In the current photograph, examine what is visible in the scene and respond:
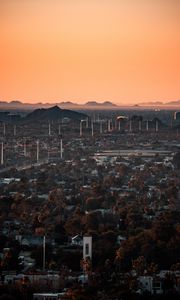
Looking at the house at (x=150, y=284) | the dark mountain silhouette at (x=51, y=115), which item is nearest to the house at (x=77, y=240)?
the house at (x=150, y=284)

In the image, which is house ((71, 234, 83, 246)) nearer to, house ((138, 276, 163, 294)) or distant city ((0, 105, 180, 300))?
distant city ((0, 105, 180, 300))

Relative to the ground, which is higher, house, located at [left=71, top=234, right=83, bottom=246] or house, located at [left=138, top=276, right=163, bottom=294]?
house, located at [left=138, top=276, right=163, bottom=294]

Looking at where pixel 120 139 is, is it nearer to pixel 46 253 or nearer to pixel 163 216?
pixel 163 216

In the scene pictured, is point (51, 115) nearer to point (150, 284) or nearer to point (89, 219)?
point (89, 219)

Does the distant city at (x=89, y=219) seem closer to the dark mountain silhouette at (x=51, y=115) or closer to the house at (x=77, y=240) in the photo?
the house at (x=77, y=240)

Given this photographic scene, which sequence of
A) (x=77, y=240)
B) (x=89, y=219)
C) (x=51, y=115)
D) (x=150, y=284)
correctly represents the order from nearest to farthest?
1. (x=150, y=284)
2. (x=77, y=240)
3. (x=89, y=219)
4. (x=51, y=115)

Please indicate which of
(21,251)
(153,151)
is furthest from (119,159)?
(21,251)

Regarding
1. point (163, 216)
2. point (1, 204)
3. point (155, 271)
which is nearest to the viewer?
point (155, 271)

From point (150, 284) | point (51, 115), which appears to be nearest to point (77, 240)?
point (150, 284)

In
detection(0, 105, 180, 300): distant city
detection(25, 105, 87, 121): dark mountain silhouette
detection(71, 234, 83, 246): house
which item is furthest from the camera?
detection(25, 105, 87, 121): dark mountain silhouette

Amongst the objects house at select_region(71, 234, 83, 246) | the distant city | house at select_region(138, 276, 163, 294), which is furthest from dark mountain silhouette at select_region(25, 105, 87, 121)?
house at select_region(138, 276, 163, 294)

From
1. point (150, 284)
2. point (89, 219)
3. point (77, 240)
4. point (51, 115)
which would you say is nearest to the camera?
point (150, 284)
